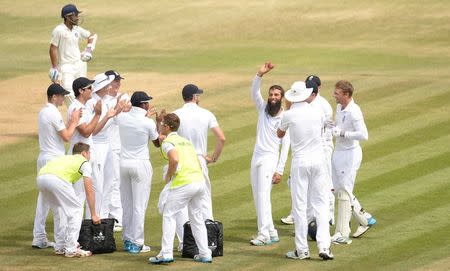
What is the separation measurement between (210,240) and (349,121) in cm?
308

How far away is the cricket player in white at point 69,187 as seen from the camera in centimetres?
1911

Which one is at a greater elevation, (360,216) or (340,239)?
(360,216)

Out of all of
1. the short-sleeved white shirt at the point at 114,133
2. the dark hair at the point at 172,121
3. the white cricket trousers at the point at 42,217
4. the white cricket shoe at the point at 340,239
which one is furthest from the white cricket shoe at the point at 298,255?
the short-sleeved white shirt at the point at 114,133

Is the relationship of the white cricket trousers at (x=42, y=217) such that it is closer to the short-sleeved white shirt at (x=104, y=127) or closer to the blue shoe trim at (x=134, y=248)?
the blue shoe trim at (x=134, y=248)

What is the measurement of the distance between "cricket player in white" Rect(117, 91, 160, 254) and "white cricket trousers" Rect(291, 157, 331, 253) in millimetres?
2260

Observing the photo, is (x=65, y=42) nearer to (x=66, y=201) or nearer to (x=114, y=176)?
(x=114, y=176)

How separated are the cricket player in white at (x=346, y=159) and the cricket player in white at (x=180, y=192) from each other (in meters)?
2.53

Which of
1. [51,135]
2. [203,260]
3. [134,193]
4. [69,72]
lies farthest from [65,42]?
[203,260]

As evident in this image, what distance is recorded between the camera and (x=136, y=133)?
20.0m

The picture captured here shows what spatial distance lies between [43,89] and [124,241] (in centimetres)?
1444

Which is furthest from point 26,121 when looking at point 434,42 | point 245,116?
point 434,42

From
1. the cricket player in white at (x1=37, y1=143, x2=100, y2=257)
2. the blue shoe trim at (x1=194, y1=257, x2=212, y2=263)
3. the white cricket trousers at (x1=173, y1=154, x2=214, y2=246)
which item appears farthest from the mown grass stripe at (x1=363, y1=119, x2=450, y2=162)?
the cricket player in white at (x1=37, y1=143, x2=100, y2=257)

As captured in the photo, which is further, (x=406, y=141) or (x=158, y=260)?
(x=406, y=141)

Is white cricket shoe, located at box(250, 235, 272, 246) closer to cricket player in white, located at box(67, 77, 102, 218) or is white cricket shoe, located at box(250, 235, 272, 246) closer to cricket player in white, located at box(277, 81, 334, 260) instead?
cricket player in white, located at box(277, 81, 334, 260)
